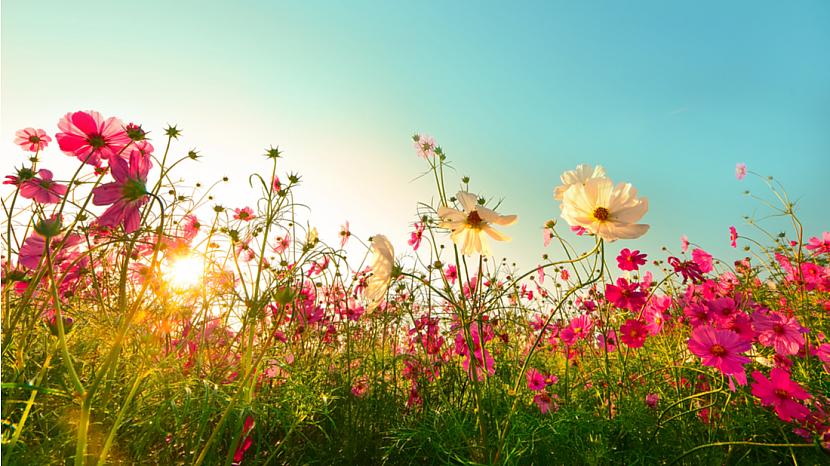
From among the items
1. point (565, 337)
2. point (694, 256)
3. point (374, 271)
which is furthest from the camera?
point (694, 256)

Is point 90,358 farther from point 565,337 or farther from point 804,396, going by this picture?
point 804,396

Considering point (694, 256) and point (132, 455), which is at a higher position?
point (694, 256)

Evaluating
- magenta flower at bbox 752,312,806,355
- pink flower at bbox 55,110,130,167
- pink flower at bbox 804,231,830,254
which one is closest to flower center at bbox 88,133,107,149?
pink flower at bbox 55,110,130,167

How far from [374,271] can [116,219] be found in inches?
16.6

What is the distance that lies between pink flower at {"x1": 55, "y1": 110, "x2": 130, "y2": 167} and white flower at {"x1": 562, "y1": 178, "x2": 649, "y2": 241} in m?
0.86

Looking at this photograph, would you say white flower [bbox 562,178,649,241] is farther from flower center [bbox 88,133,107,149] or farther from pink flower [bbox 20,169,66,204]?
pink flower [bbox 20,169,66,204]

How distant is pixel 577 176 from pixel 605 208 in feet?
0.43

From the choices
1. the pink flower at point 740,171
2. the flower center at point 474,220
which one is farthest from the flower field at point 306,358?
the pink flower at point 740,171

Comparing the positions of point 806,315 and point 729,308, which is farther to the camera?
point 806,315

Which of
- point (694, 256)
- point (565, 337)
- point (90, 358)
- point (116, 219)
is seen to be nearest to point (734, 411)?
point (565, 337)

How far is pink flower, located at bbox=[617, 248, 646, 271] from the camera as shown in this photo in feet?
3.45

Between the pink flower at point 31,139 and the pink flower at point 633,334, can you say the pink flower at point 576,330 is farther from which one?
the pink flower at point 31,139

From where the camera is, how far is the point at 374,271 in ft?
2.37

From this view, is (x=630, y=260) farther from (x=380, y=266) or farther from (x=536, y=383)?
(x=380, y=266)
